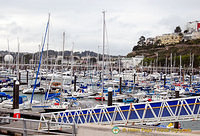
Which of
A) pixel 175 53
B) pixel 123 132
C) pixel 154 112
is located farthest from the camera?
pixel 175 53

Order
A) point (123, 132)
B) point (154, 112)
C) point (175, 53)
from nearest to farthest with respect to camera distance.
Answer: point (123, 132) → point (154, 112) → point (175, 53)

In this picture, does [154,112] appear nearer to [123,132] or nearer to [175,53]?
[123,132]

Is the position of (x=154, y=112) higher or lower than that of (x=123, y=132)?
higher

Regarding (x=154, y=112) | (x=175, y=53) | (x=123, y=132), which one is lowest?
(x=123, y=132)

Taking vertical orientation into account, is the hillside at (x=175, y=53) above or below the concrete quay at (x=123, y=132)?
above

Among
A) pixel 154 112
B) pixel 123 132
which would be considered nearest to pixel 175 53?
pixel 154 112

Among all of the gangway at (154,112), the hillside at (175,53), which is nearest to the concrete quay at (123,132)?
the gangway at (154,112)

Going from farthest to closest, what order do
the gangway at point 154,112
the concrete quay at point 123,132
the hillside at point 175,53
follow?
the hillside at point 175,53 → the gangway at point 154,112 → the concrete quay at point 123,132

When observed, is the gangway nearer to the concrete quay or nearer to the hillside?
the concrete quay

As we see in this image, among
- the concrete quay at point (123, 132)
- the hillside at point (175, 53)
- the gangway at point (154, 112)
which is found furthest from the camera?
the hillside at point (175, 53)

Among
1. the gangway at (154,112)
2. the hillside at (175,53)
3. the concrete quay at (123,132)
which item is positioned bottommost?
the concrete quay at (123,132)

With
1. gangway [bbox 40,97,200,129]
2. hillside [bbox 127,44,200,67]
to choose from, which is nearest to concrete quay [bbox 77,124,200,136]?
gangway [bbox 40,97,200,129]

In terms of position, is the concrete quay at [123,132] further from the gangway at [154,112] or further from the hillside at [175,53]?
the hillside at [175,53]

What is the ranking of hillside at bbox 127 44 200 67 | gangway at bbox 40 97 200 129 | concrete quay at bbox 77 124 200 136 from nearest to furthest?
concrete quay at bbox 77 124 200 136 → gangway at bbox 40 97 200 129 → hillside at bbox 127 44 200 67
